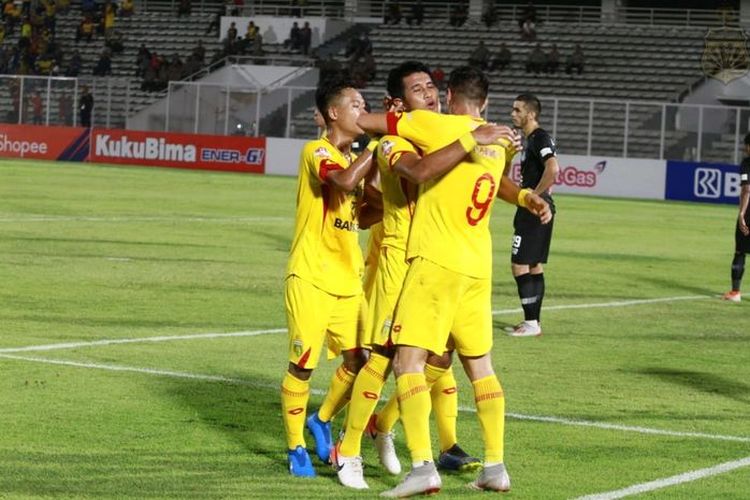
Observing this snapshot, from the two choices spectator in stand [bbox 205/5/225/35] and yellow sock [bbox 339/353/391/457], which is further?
spectator in stand [bbox 205/5/225/35]

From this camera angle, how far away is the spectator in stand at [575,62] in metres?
51.8

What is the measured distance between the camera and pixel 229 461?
848 centimetres

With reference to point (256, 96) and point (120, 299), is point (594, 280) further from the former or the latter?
point (256, 96)

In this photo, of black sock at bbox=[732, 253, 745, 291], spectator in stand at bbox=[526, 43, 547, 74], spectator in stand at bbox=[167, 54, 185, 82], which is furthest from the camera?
spectator in stand at bbox=[167, 54, 185, 82]

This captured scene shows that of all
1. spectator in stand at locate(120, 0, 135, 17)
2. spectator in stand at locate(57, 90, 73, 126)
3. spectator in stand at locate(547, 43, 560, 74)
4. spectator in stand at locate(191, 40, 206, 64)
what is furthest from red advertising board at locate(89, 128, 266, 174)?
spectator in stand at locate(120, 0, 135, 17)

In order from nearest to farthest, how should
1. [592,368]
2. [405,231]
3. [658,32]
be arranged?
[405,231] → [592,368] → [658,32]

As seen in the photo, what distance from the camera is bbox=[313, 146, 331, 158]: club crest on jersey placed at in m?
8.12

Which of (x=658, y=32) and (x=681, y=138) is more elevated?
(x=658, y=32)

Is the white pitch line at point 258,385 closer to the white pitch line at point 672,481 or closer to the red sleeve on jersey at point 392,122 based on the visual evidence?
the white pitch line at point 672,481

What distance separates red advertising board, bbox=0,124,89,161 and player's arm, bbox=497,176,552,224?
4253 centimetres

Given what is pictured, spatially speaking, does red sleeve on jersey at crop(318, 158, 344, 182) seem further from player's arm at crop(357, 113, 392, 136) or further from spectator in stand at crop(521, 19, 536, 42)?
spectator in stand at crop(521, 19, 536, 42)

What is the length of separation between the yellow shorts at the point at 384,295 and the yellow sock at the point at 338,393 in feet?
0.75

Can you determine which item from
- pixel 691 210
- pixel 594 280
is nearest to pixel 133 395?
pixel 594 280

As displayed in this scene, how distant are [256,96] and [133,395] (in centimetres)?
3802
